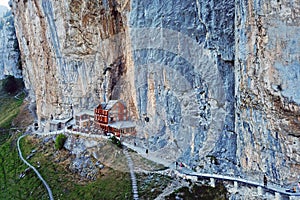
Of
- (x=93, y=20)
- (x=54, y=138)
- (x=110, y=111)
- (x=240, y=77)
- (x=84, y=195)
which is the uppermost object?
(x=93, y=20)

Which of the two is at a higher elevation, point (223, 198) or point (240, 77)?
point (240, 77)

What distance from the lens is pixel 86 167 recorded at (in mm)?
31047

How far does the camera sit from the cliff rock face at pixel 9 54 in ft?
244

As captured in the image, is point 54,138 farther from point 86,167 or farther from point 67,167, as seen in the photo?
point 86,167

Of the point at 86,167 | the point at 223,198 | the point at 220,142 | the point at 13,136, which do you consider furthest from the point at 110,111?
the point at 13,136

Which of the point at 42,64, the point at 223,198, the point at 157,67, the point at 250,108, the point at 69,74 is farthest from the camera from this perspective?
the point at 42,64

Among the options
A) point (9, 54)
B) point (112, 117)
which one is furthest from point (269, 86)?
point (9, 54)

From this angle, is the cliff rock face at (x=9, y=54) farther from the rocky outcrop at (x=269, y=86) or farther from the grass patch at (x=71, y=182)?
the rocky outcrop at (x=269, y=86)

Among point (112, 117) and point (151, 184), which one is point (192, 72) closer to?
point (151, 184)

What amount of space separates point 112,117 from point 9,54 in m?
50.3

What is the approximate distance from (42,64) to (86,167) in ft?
76.7

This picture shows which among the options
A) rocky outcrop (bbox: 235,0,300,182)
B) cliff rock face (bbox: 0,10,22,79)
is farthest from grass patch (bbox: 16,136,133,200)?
cliff rock face (bbox: 0,10,22,79)

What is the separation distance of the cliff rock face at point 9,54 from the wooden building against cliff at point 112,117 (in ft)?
147

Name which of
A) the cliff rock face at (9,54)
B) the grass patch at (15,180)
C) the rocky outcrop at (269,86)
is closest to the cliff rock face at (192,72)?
the rocky outcrop at (269,86)
